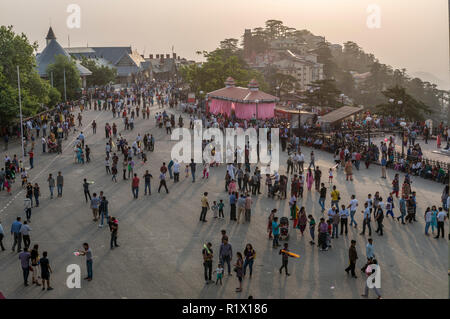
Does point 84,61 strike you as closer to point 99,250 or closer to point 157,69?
point 157,69

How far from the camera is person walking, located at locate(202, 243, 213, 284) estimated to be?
49.0 ft

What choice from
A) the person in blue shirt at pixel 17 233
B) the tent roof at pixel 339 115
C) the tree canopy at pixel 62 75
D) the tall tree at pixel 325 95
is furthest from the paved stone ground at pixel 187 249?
the tall tree at pixel 325 95

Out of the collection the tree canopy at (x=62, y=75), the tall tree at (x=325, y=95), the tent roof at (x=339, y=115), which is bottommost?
the tent roof at (x=339, y=115)

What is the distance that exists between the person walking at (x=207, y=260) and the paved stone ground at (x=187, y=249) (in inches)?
13.1

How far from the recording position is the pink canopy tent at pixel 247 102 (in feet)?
154

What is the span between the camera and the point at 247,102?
4672 centimetres

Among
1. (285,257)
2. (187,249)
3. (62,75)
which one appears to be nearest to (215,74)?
(62,75)

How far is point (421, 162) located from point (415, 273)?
14191 mm

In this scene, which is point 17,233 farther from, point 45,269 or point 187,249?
point 187,249

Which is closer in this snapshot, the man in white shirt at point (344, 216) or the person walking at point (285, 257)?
the person walking at point (285, 257)

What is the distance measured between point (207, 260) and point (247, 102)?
32.8m

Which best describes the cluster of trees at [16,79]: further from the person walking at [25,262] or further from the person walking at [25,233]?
the person walking at [25,262]

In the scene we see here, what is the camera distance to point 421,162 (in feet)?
94.6

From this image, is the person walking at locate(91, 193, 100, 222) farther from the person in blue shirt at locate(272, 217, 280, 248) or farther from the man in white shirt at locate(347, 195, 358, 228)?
the man in white shirt at locate(347, 195, 358, 228)
